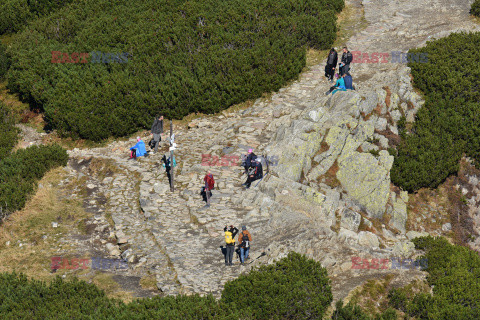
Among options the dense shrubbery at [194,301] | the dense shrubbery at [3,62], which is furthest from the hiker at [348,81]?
the dense shrubbery at [3,62]

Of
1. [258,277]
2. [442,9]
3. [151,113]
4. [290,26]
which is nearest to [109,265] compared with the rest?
[258,277]

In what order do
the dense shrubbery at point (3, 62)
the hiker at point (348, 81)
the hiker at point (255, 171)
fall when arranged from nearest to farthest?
the hiker at point (255, 171) → the hiker at point (348, 81) → the dense shrubbery at point (3, 62)

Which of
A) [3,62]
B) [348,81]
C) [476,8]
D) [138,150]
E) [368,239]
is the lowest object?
[368,239]

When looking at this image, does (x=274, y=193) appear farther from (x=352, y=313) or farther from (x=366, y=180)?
(x=352, y=313)

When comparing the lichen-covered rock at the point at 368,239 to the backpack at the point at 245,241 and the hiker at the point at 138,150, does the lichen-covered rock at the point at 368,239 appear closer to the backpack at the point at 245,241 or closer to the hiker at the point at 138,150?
the backpack at the point at 245,241

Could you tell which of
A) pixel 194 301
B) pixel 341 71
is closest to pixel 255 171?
pixel 194 301

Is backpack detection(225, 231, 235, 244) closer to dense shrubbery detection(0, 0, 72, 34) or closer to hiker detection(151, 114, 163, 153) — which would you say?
hiker detection(151, 114, 163, 153)
